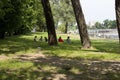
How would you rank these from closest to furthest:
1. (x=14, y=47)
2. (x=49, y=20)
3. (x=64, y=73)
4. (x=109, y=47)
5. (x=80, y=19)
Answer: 1. (x=64, y=73)
2. (x=80, y=19)
3. (x=14, y=47)
4. (x=49, y=20)
5. (x=109, y=47)

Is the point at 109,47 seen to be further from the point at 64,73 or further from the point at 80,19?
the point at 64,73

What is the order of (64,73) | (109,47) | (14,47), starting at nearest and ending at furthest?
1. (64,73)
2. (14,47)
3. (109,47)

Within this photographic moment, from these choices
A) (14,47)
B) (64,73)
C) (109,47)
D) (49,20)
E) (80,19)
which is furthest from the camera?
(109,47)

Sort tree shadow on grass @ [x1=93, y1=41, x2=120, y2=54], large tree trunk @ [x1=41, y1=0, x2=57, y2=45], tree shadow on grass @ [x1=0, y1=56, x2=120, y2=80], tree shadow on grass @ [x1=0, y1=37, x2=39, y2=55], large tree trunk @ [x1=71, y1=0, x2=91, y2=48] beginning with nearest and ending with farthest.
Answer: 1. tree shadow on grass @ [x1=0, y1=56, x2=120, y2=80]
2. tree shadow on grass @ [x1=0, y1=37, x2=39, y2=55]
3. tree shadow on grass @ [x1=93, y1=41, x2=120, y2=54]
4. large tree trunk @ [x1=71, y1=0, x2=91, y2=48]
5. large tree trunk @ [x1=41, y1=0, x2=57, y2=45]

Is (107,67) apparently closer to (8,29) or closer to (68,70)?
(68,70)

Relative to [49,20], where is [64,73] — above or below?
below

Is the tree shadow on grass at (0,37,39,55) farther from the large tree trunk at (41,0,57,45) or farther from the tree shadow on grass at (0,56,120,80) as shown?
the tree shadow on grass at (0,56,120,80)

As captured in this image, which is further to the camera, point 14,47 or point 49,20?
point 49,20

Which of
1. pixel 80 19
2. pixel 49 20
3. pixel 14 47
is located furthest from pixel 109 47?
pixel 14 47

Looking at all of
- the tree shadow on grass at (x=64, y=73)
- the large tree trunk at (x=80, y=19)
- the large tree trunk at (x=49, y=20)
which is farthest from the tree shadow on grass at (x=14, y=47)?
the tree shadow on grass at (x=64, y=73)

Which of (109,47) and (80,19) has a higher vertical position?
(80,19)

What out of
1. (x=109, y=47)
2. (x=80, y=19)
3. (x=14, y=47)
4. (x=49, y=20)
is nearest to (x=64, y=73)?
(x=80, y=19)

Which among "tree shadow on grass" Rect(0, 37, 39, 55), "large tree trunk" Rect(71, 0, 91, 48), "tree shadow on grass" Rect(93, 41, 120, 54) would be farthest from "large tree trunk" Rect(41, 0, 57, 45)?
"tree shadow on grass" Rect(93, 41, 120, 54)

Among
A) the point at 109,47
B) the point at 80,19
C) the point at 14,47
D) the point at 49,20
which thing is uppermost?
the point at 49,20
